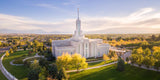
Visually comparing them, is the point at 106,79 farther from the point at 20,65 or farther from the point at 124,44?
the point at 124,44

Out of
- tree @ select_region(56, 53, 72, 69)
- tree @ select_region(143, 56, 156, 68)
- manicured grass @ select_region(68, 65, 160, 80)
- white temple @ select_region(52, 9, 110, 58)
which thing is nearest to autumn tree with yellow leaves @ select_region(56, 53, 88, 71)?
tree @ select_region(56, 53, 72, 69)

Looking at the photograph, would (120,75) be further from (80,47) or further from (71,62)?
(80,47)

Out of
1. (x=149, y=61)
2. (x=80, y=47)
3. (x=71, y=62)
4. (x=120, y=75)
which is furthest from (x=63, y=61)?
(x=149, y=61)

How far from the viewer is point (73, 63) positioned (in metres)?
32.8

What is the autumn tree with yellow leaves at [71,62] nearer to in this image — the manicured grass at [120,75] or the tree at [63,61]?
the tree at [63,61]

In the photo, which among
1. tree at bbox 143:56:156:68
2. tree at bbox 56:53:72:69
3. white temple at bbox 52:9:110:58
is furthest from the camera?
white temple at bbox 52:9:110:58

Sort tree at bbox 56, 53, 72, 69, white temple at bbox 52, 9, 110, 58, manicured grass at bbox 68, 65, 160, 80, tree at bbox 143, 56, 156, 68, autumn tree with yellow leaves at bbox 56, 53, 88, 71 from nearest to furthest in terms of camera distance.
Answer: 1. manicured grass at bbox 68, 65, 160, 80
2. tree at bbox 143, 56, 156, 68
3. tree at bbox 56, 53, 72, 69
4. autumn tree with yellow leaves at bbox 56, 53, 88, 71
5. white temple at bbox 52, 9, 110, 58

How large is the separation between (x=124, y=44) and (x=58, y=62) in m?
67.1

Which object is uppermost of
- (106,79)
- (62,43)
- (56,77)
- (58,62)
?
(62,43)

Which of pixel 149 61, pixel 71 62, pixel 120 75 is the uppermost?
pixel 149 61

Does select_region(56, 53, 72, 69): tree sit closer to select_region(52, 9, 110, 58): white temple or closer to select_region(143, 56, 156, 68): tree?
select_region(52, 9, 110, 58): white temple

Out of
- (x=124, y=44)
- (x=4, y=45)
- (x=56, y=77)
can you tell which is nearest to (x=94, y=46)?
(x=56, y=77)

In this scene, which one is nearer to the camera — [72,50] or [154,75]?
[154,75]

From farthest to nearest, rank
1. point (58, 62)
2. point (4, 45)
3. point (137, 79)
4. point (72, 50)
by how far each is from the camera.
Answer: point (4, 45) < point (72, 50) < point (58, 62) < point (137, 79)
